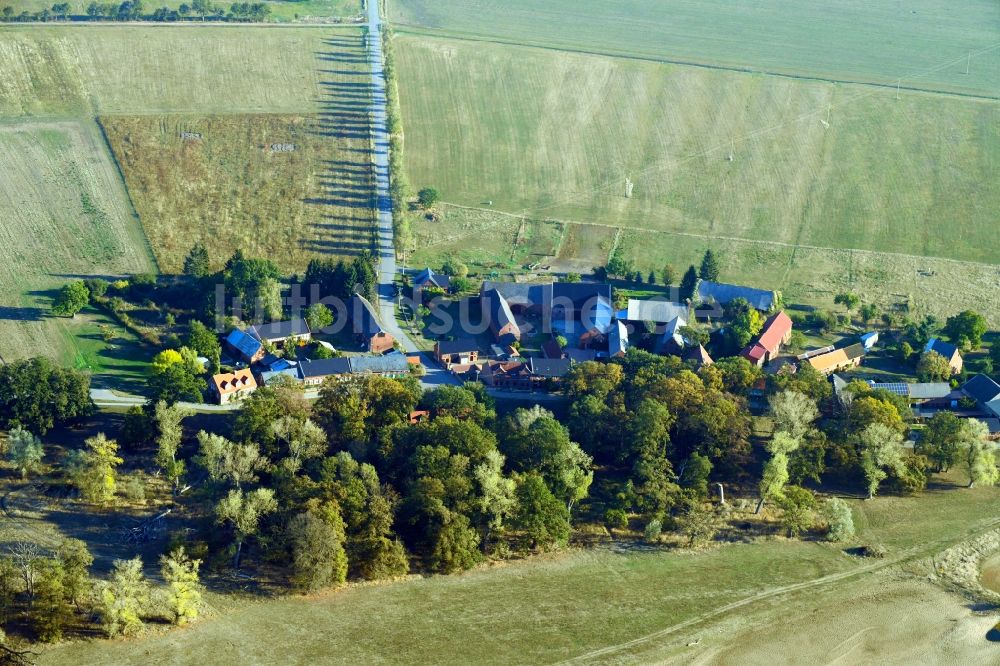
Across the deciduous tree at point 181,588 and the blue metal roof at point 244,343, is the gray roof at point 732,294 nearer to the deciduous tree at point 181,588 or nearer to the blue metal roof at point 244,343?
the blue metal roof at point 244,343

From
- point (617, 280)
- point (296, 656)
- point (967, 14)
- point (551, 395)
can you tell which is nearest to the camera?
point (296, 656)

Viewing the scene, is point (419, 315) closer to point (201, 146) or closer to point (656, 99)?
point (201, 146)

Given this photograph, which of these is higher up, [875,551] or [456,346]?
[456,346]

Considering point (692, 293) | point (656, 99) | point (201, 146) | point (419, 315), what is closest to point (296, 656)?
point (419, 315)

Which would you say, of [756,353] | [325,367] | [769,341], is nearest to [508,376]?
[325,367]

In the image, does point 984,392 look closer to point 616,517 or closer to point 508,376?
point 616,517
